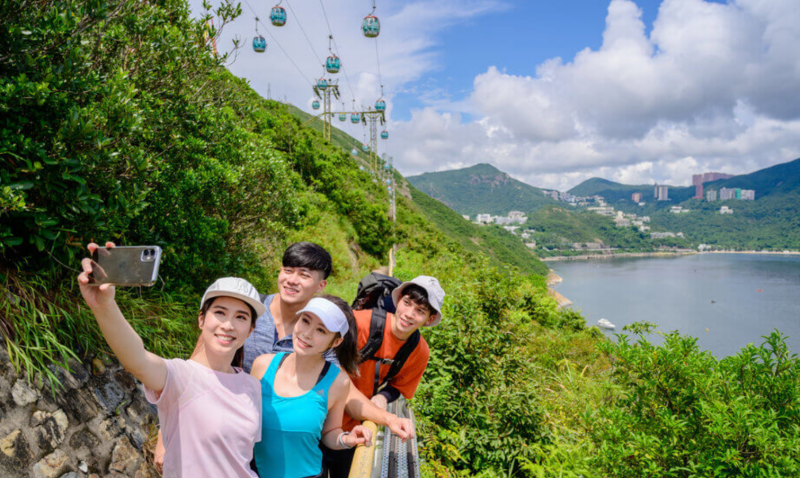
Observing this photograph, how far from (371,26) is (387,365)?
913 centimetres

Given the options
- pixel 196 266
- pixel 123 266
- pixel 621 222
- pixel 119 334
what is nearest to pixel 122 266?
pixel 123 266

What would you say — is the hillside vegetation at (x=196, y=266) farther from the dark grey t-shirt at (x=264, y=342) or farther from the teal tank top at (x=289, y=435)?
the teal tank top at (x=289, y=435)

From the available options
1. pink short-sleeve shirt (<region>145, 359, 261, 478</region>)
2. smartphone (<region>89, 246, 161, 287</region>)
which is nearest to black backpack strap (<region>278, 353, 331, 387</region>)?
pink short-sleeve shirt (<region>145, 359, 261, 478</region>)

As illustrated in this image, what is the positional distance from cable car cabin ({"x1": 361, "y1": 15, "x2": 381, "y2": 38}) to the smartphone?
32.1 ft

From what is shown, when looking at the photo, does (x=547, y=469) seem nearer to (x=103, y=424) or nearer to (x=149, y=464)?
(x=149, y=464)

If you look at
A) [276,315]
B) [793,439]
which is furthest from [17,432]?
[793,439]

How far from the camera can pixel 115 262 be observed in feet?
3.86

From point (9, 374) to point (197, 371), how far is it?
4.55ft

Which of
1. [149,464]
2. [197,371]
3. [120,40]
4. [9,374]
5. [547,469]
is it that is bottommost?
[547,469]

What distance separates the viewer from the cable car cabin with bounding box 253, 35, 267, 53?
11.2 m

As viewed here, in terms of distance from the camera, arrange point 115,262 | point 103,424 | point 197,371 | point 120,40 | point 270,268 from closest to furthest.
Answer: point 115,262 < point 197,371 < point 103,424 < point 120,40 < point 270,268

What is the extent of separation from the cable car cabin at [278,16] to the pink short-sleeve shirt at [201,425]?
383 inches

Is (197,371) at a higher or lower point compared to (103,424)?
higher

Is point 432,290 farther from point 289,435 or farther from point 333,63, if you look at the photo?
point 333,63
